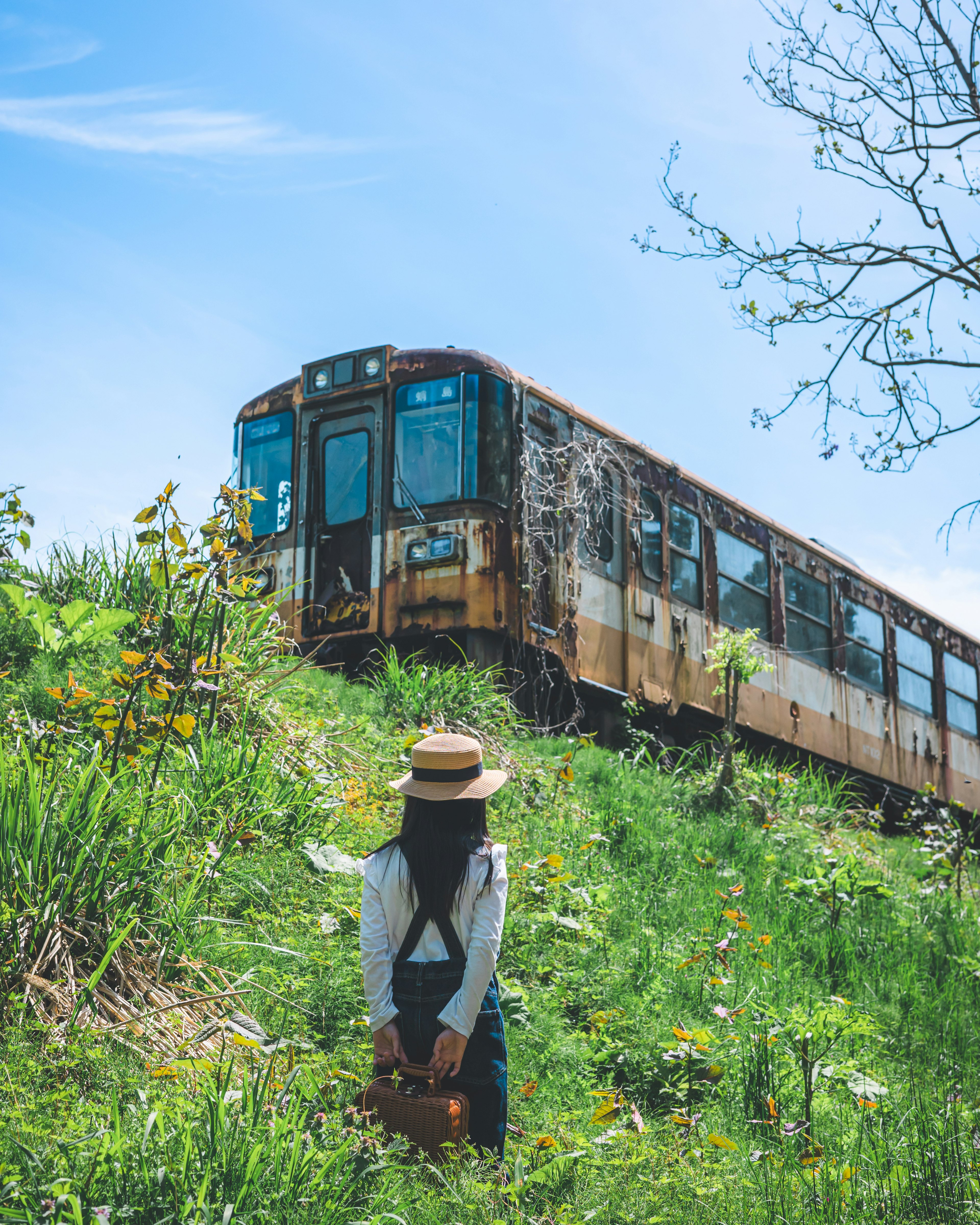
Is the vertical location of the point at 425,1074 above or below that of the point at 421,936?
below

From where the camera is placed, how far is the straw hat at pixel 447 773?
123 inches

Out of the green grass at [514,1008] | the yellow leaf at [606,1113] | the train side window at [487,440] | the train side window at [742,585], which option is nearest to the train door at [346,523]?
the train side window at [487,440]

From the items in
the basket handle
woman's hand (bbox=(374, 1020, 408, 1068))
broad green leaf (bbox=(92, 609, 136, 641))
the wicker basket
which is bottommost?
the wicker basket

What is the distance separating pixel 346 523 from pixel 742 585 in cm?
443

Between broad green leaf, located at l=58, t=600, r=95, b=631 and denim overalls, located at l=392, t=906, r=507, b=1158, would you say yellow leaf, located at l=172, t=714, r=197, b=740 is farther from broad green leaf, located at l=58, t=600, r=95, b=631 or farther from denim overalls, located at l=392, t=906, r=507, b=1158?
broad green leaf, located at l=58, t=600, r=95, b=631

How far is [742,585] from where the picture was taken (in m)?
11.5

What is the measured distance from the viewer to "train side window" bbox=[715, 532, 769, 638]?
36.7ft

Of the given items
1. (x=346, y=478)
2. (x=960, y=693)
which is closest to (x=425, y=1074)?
(x=346, y=478)

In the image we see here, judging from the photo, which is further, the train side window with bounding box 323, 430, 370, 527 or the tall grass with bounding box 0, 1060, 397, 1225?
the train side window with bounding box 323, 430, 370, 527

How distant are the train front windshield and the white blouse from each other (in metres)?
5.45

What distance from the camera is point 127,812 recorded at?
4.52m

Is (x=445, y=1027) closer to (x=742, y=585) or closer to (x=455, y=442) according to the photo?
(x=455, y=442)

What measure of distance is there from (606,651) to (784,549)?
3881mm

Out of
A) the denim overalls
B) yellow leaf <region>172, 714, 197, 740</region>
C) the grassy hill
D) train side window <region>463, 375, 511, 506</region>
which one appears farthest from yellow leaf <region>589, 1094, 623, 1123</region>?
train side window <region>463, 375, 511, 506</region>
